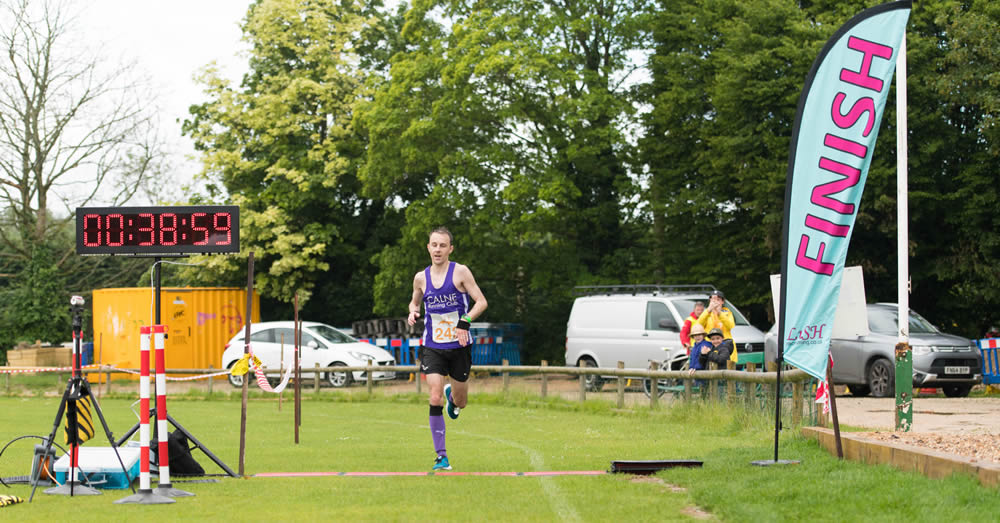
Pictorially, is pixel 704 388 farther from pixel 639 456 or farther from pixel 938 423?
pixel 639 456

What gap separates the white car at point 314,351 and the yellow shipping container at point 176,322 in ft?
19.5

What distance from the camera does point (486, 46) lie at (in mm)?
34719

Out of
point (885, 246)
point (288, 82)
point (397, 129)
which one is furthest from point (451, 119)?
point (885, 246)

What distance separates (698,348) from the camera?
63.0 feet

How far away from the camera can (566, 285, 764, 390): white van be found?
24375 mm

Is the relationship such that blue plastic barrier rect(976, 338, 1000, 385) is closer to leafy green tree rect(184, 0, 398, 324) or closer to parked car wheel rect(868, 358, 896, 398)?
parked car wheel rect(868, 358, 896, 398)

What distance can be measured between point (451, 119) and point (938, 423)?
22.2 meters

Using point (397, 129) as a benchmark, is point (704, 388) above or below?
below

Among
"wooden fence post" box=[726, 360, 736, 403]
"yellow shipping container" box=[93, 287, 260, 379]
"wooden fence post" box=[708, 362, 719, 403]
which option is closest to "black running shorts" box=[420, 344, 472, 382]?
"wooden fence post" box=[726, 360, 736, 403]

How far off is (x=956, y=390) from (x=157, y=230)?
17135mm

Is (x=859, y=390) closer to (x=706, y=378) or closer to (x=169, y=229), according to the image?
(x=706, y=378)

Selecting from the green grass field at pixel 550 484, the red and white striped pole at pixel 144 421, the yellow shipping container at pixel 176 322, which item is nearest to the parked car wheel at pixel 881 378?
the green grass field at pixel 550 484

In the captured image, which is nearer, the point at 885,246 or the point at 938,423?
the point at 938,423

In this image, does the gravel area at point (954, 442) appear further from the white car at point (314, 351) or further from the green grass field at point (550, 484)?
the white car at point (314, 351)
